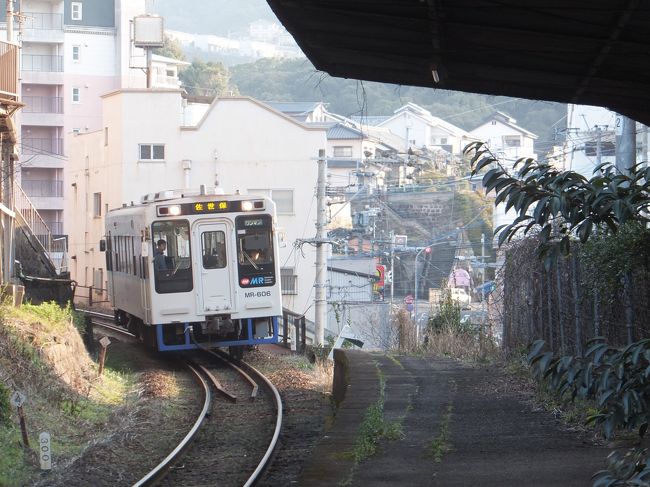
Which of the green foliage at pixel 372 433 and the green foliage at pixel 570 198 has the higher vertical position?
the green foliage at pixel 570 198

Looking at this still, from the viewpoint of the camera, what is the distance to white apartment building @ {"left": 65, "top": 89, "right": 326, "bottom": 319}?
3922cm

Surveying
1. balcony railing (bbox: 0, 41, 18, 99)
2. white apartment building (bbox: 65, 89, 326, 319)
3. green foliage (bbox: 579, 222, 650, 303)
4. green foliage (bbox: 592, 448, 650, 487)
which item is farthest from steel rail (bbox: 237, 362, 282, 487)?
white apartment building (bbox: 65, 89, 326, 319)

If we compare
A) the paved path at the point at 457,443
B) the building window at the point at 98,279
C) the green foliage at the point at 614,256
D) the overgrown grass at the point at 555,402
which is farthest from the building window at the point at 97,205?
the green foliage at the point at 614,256

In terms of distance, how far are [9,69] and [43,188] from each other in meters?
38.6

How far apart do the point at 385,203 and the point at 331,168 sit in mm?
14128

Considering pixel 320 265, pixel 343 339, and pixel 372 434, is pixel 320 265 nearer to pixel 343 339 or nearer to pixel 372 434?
pixel 343 339

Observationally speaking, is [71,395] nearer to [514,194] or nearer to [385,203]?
[514,194]

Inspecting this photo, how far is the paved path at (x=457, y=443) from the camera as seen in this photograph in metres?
7.42

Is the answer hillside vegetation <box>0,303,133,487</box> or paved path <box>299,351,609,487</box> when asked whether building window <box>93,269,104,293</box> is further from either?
paved path <box>299,351,609,487</box>

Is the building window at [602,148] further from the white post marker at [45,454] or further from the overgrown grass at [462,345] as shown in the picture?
the white post marker at [45,454]

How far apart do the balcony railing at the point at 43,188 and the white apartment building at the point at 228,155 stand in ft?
48.7

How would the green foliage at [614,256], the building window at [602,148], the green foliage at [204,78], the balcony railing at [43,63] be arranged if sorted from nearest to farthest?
1. the green foliage at [614,256]
2. the building window at [602,148]
3. the balcony railing at [43,63]
4. the green foliage at [204,78]

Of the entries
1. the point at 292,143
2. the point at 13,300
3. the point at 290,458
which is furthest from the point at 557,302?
the point at 292,143

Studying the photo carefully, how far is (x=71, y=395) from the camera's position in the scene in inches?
510
